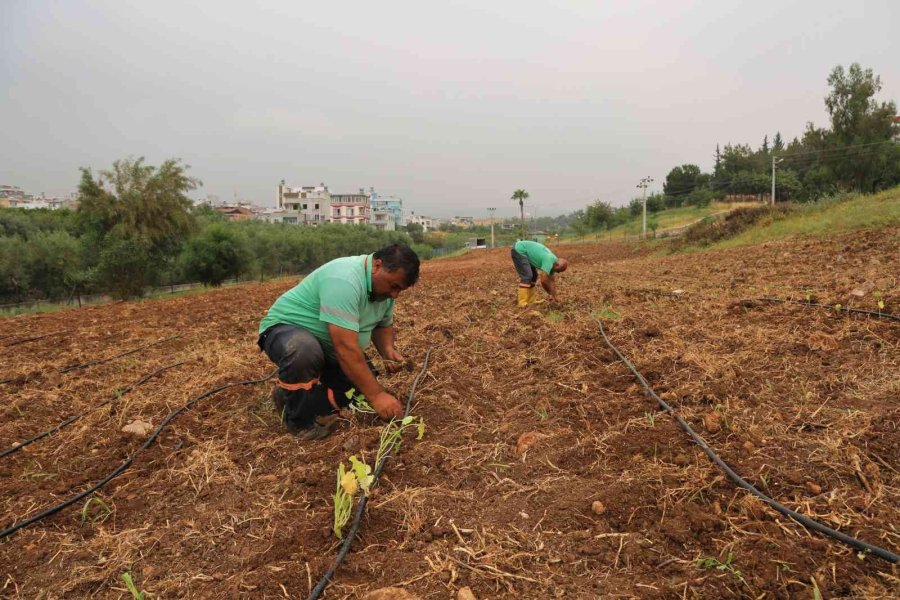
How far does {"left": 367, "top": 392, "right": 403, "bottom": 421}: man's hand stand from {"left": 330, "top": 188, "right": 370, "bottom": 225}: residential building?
88746mm

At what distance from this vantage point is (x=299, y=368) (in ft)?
9.69

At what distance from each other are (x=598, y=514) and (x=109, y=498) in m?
2.37

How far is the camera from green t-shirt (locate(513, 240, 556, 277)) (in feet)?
20.8

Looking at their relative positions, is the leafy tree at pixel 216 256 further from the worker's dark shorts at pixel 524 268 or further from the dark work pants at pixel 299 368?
the dark work pants at pixel 299 368

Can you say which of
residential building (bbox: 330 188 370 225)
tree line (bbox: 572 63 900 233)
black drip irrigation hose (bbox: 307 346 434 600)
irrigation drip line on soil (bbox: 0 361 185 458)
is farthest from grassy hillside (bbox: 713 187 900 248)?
residential building (bbox: 330 188 370 225)

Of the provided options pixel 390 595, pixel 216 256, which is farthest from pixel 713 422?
pixel 216 256

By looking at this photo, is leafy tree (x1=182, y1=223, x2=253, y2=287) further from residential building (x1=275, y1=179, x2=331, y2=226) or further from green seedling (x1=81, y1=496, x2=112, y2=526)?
residential building (x1=275, y1=179, x2=331, y2=226)

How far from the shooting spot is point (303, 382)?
2.98m

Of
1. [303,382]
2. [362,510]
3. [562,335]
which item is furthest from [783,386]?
[303,382]

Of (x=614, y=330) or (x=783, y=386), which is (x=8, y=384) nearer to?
(x=614, y=330)

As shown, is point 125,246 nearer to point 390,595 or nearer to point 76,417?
point 76,417

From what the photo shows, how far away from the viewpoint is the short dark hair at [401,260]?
2.93m

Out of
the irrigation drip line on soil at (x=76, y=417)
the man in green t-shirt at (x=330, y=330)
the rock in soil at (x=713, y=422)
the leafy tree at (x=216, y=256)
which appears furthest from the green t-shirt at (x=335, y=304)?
the leafy tree at (x=216, y=256)

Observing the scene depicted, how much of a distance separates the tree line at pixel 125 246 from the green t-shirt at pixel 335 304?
2099 centimetres
